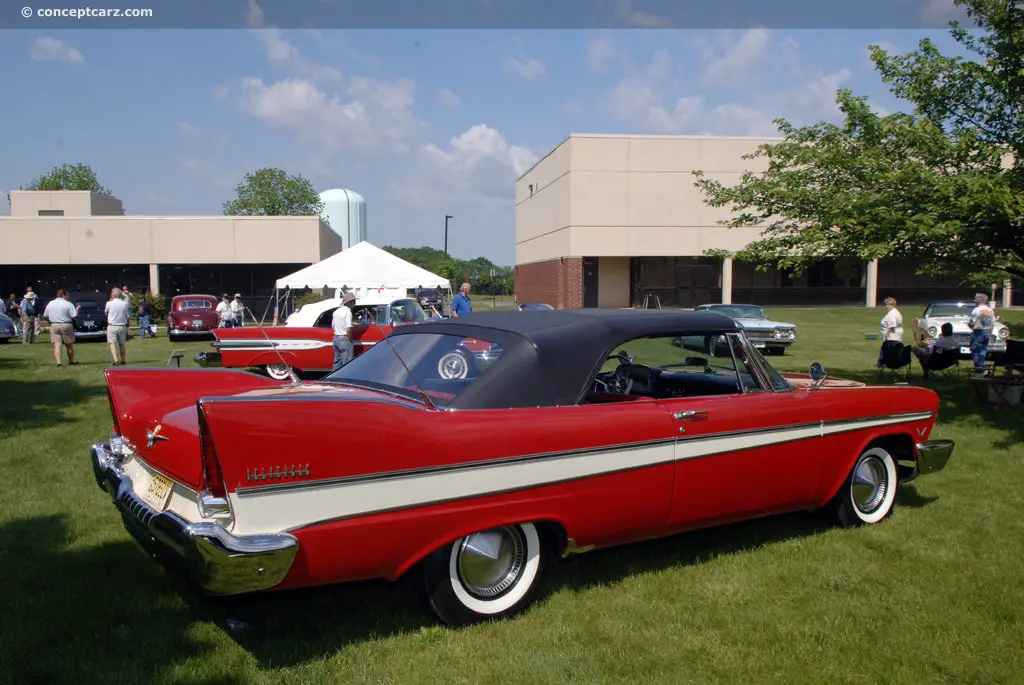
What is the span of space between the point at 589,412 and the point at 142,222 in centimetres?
3992

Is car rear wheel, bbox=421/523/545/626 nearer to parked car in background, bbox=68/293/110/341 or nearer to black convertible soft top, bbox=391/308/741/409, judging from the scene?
black convertible soft top, bbox=391/308/741/409

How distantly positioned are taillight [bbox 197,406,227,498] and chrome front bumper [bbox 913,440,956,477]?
15.5 ft

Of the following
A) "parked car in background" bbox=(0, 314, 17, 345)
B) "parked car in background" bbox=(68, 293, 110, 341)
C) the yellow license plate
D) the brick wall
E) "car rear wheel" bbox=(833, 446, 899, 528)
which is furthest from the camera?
the brick wall

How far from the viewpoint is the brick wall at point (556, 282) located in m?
41.2

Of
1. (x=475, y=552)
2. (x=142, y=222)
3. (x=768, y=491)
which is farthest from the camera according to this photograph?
(x=142, y=222)

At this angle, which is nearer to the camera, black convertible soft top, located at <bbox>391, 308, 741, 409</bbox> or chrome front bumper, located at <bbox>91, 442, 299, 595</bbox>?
chrome front bumper, located at <bbox>91, 442, 299, 595</bbox>

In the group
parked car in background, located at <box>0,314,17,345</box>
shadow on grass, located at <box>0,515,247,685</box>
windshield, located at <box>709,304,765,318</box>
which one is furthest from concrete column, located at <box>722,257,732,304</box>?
shadow on grass, located at <box>0,515,247,685</box>

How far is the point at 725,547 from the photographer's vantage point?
4.96 m

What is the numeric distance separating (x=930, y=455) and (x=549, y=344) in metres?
3.31

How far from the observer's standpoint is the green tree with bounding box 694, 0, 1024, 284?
942 cm

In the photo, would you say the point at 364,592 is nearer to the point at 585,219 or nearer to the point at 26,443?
→ the point at 26,443

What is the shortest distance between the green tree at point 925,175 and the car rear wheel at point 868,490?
4.72m

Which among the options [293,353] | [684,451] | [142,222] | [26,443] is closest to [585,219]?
[142,222]

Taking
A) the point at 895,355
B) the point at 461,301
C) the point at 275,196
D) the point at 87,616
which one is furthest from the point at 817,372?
the point at 275,196
